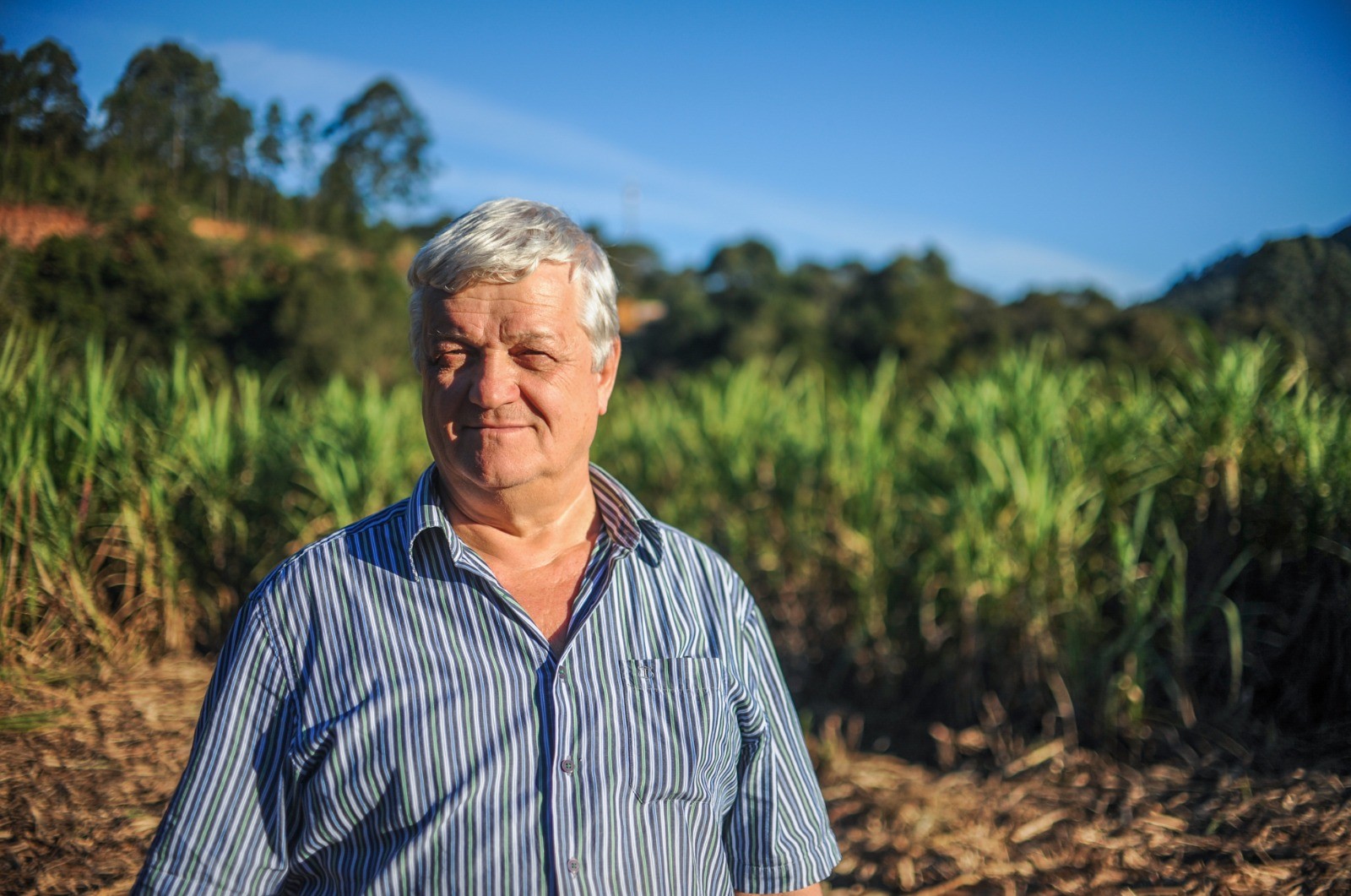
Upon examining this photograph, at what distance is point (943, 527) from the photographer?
3.52m

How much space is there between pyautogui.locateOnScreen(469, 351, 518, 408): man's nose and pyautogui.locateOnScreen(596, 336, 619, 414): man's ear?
223 mm

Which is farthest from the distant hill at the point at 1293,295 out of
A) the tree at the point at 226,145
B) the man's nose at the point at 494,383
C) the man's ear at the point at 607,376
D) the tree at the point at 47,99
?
the tree at the point at 47,99

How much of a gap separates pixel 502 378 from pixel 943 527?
253cm

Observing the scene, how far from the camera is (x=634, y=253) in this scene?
973 cm

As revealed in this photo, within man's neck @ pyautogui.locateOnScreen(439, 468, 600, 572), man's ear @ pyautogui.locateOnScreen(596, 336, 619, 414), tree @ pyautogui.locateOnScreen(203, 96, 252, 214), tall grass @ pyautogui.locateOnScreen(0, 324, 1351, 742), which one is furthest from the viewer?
tree @ pyautogui.locateOnScreen(203, 96, 252, 214)

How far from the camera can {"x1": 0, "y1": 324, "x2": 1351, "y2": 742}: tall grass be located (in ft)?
8.23

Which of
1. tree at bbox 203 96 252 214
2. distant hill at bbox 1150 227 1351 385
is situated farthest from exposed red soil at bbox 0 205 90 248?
distant hill at bbox 1150 227 1351 385

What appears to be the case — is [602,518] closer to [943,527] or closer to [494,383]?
[494,383]

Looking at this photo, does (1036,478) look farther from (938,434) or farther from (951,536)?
(938,434)

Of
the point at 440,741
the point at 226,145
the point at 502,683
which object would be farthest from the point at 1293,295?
the point at 226,145

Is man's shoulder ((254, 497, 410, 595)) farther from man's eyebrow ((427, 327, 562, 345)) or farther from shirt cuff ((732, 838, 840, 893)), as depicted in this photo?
shirt cuff ((732, 838, 840, 893))

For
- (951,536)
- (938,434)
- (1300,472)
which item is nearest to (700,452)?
(938,434)

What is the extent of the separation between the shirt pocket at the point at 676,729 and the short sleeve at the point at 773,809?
0.08 meters

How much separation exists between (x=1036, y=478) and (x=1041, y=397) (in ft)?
1.84
